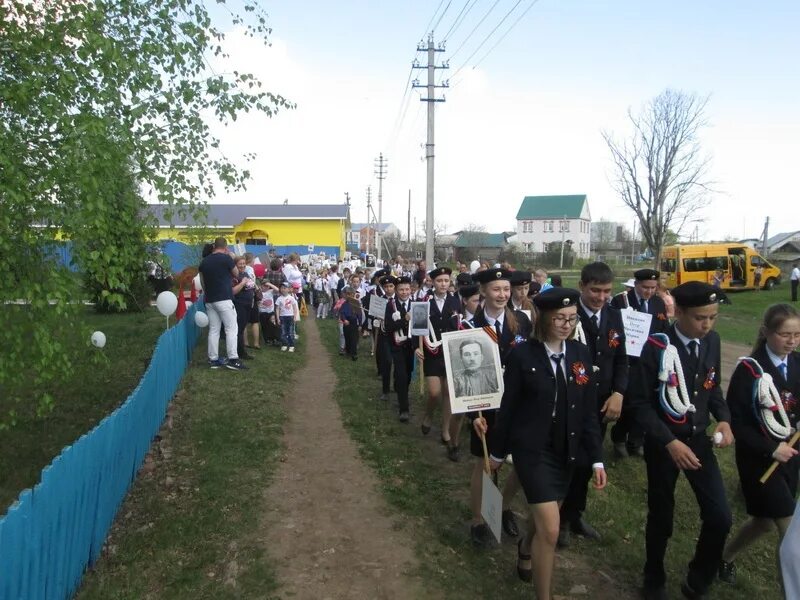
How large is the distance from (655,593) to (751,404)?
1.34 m

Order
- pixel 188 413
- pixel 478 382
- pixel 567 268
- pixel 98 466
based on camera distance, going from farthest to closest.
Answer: pixel 567 268, pixel 188 413, pixel 478 382, pixel 98 466

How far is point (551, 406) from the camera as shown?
369cm

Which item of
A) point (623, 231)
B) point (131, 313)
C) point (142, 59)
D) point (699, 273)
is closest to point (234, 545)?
point (142, 59)

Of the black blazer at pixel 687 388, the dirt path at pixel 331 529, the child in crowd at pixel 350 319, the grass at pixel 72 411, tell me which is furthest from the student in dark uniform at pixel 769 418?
the child in crowd at pixel 350 319

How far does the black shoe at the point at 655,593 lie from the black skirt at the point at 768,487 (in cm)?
75

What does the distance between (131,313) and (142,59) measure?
52.2 feet

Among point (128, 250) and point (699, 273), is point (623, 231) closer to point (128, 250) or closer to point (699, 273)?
point (699, 273)

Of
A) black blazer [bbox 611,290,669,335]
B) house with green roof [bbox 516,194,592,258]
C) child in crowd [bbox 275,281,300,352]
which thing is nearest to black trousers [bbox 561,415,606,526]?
black blazer [bbox 611,290,669,335]

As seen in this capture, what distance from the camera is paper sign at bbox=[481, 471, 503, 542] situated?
3936 millimetres

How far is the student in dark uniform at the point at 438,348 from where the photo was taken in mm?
6941

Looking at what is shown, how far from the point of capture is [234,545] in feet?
14.9

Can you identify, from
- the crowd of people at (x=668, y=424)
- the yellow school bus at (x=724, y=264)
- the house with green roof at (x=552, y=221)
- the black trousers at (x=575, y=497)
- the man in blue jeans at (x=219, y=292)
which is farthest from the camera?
the house with green roof at (x=552, y=221)

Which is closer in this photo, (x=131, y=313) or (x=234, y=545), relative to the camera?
(x=234, y=545)

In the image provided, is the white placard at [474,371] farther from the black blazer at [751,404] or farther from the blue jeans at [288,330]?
the blue jeans at [288,330]
